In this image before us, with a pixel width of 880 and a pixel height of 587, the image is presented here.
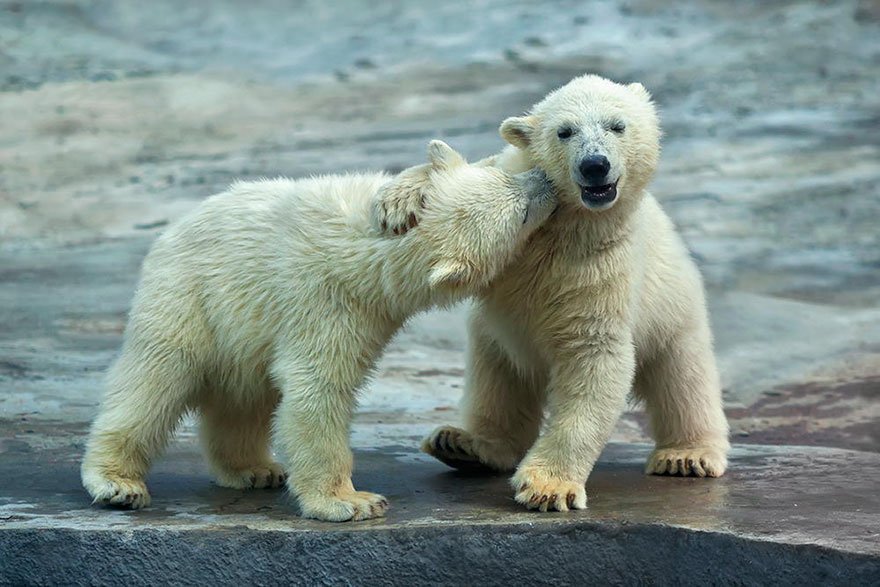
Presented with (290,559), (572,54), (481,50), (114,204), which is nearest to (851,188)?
(572,54)

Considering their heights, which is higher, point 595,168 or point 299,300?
point 595,168

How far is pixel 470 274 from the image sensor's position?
427cm

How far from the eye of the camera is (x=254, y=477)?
4.96 meters

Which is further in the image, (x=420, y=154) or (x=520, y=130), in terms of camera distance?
(x=420, y=154)

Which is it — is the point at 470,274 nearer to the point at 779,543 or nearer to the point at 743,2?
the point at 779,543

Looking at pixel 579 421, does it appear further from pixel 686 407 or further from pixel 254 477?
pixel 254 477

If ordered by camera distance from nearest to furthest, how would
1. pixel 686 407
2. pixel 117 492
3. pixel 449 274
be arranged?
1. pixel 449 274
2. pixel 117 492
3. pixel 686 407

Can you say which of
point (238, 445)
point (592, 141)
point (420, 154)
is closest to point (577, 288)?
point (592, 141)

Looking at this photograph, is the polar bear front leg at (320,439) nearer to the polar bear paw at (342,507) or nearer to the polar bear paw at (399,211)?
the polar bear paw at (342,507)

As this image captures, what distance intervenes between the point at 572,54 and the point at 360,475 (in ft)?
27.2

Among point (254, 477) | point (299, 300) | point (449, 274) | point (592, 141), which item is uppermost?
point (592, 141)

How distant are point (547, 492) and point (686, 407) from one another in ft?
3.64

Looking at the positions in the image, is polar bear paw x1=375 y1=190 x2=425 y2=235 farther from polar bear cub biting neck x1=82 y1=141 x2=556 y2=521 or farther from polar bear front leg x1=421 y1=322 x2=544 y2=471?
polar bear front leg x1=421 y1=322 x2=544 y2=471

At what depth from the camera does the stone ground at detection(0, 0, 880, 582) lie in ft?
22.5
